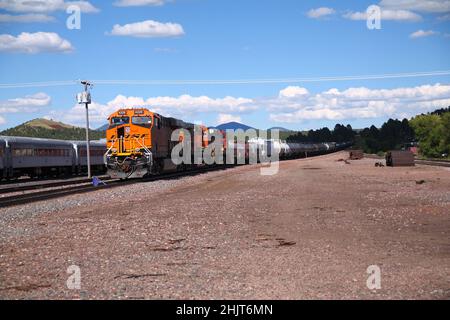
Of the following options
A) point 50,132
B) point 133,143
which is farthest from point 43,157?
point 50,132

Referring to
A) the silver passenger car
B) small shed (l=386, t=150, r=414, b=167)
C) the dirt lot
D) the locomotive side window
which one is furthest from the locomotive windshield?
small shed (l=386, t=150, r=414, b=167)

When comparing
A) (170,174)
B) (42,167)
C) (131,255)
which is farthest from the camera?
(42,167)

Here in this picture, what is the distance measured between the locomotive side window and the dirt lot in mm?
11748

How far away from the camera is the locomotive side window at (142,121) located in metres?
33.2

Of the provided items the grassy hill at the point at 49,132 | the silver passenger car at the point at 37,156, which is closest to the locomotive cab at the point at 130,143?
the silver passenger car at the point at 37,156

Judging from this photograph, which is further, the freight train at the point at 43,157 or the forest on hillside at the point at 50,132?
the forest on hillside at the point at 50,132

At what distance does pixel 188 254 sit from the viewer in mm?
10734

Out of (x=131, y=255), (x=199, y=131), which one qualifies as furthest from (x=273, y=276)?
(x=199, y=131)

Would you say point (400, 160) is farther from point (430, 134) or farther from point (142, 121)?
point (430, 134)

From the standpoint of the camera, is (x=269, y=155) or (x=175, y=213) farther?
(x=269, y=155)

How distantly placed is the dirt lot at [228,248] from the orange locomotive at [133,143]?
10.7 m

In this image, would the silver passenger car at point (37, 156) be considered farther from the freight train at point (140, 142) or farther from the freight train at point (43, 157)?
the freight train at point (140, 142)
